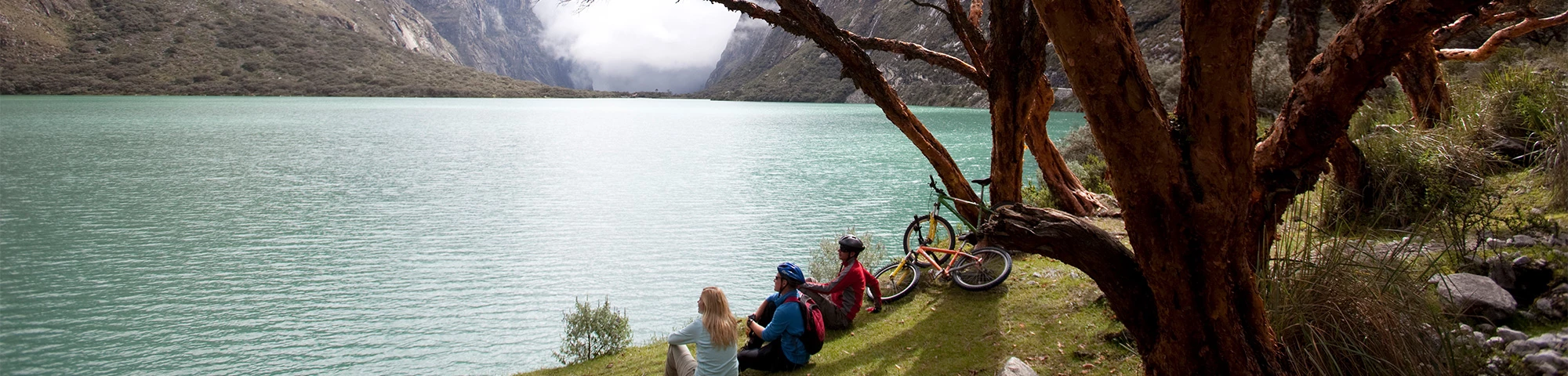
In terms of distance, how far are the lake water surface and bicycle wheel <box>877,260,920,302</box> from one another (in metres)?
4.74

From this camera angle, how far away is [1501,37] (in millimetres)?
9867

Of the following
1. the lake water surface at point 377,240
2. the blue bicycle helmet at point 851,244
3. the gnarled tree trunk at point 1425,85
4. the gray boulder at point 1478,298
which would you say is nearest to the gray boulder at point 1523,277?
the gray boulder at point 1478,298

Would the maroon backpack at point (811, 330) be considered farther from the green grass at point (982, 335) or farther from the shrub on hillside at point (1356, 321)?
the shrub on hillside at point (1356, 321)

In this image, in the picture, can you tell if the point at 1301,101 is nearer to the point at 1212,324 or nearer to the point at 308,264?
the point at 1212,324

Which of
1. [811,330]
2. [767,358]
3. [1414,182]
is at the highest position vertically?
[1414,182]

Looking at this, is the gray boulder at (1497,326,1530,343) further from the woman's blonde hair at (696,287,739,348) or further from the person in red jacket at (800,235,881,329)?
the person in red jacket at (800,235,881,329)

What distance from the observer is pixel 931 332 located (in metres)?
7.04

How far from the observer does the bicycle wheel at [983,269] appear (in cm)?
793

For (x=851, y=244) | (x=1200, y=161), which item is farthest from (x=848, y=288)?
(x=1200, y=161)

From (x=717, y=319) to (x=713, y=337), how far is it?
0.13m

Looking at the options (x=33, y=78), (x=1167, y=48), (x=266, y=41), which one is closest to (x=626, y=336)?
(x=1167, y=48)

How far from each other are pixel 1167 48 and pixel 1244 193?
68804 millimetres

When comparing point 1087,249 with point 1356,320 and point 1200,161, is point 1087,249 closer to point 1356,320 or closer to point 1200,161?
point 1200,161

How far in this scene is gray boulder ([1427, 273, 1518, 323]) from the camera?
3988 mm
